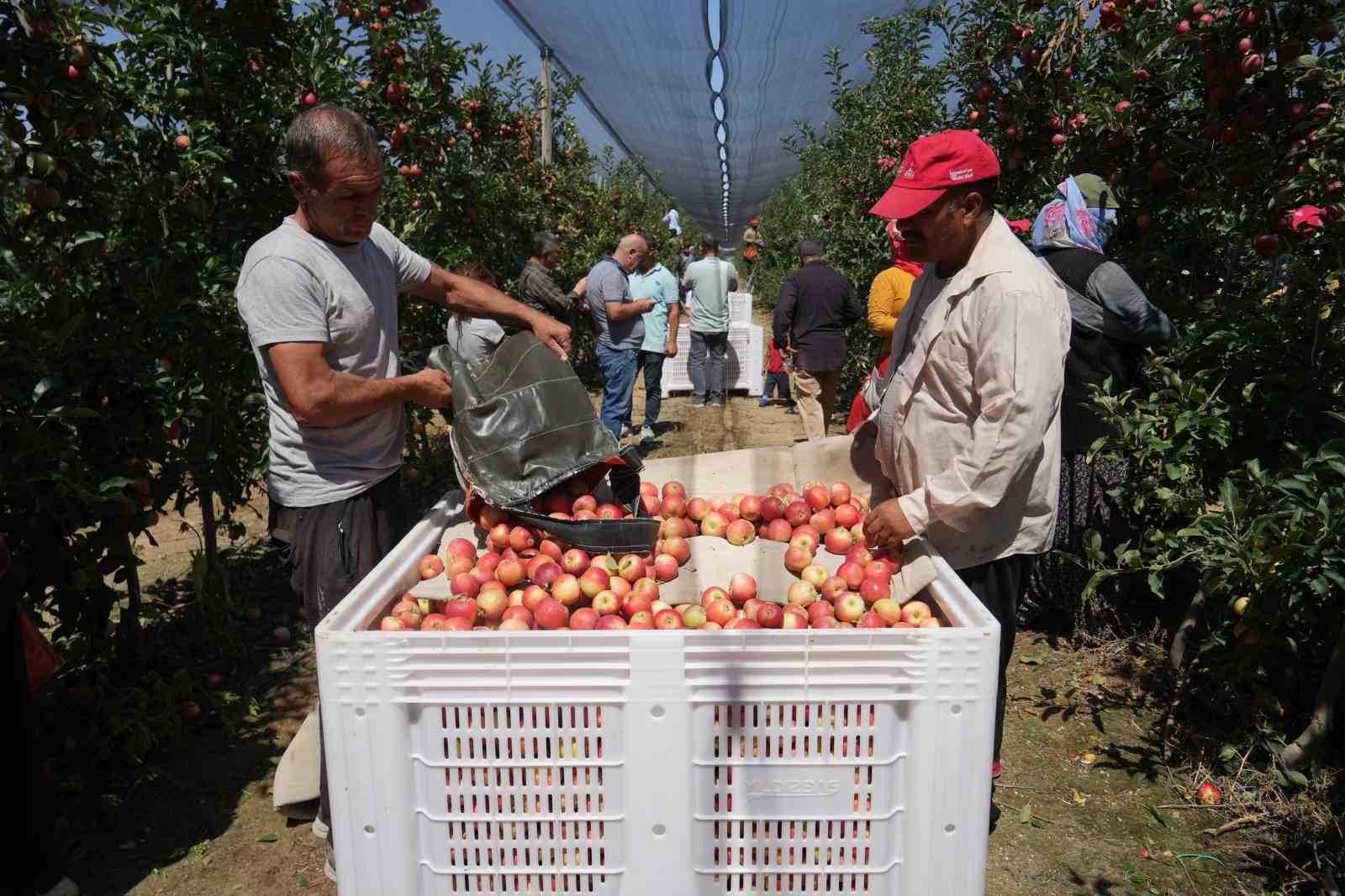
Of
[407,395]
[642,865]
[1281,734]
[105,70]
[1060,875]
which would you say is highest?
[105,70]

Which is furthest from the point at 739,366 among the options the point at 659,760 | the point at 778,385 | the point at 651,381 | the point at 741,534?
the point at 659,760

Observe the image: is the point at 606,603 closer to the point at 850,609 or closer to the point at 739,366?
the point at 850,609

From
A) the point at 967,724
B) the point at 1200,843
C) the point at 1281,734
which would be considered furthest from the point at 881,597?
the point at 1281,734

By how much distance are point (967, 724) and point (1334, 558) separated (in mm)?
1424

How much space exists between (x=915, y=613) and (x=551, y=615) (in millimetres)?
729

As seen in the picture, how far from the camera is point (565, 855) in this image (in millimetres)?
1547

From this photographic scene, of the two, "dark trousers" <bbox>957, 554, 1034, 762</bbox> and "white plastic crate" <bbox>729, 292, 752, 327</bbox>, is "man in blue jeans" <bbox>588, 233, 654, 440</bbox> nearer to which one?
"white plastic crate" <bbox>729, 292, 752, 327</bbox>

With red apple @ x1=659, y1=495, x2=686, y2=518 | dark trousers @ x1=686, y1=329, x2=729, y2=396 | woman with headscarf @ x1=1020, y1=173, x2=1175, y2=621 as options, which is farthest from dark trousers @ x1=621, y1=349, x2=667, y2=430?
red apple @ x1=659, y1=495, x2=686, y2=518

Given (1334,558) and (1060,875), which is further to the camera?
(1060,875)

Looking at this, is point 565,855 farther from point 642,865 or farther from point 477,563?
point 477,563

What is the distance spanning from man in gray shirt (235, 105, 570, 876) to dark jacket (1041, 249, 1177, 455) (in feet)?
6.71

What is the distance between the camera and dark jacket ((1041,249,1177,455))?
3375 millimetres

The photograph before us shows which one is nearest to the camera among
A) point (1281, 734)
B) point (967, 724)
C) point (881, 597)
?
point (967, 724)

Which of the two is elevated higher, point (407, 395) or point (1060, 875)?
point (407, 395)
